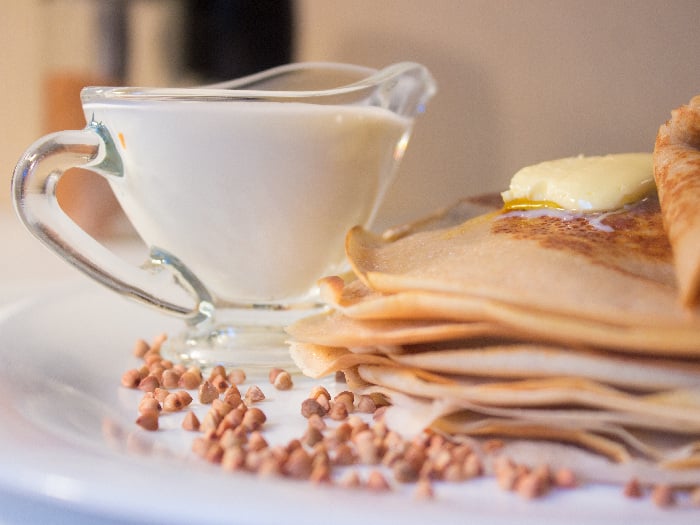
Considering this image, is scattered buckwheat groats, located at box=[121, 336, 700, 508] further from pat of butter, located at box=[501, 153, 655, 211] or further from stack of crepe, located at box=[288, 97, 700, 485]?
pat of butter, located at box=[501, 153, 655, 211]

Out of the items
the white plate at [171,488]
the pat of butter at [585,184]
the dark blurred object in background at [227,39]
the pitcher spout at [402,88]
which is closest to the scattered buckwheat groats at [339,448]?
the white plate at [171,488]

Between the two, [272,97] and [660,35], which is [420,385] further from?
[660,35]

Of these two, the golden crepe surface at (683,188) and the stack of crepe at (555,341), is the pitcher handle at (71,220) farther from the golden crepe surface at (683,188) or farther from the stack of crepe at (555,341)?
the golden crepe surface at (683,188)

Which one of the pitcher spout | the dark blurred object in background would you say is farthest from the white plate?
the dark blurred object in background

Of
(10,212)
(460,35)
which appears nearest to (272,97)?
(460,35)

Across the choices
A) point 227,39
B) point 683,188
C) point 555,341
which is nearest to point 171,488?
point 555,341

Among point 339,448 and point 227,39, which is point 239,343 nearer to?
point 339,448
